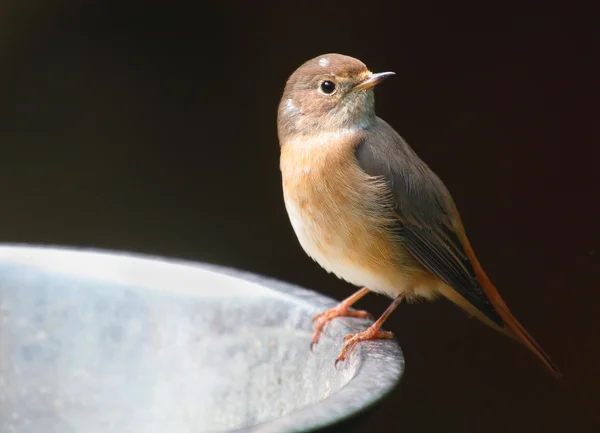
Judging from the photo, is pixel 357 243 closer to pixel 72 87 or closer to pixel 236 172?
pixel 236 172

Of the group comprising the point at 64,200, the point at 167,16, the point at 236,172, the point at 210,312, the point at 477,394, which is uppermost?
the point at 167,16

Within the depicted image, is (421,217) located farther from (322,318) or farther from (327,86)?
(322,318)

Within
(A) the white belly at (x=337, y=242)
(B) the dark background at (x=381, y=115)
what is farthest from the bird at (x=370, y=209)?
(B) the dark background at (x=381, y=115)

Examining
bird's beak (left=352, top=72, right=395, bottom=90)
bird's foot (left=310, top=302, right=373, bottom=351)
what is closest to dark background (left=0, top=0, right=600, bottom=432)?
bird's beak (left=352, top=72, right=395, bottom=90)

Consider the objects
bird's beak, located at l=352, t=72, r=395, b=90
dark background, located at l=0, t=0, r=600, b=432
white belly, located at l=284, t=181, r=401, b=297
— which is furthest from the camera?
dark background, located at l=0, t=0, r=600, b=432

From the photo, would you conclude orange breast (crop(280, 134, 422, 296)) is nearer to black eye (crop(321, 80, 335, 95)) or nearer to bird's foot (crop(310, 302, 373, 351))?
black eye (crop(321, 80, 335, 95))

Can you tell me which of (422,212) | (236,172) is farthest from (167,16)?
(422,212)

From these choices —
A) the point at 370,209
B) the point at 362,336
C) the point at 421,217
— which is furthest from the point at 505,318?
the point at 362,336
